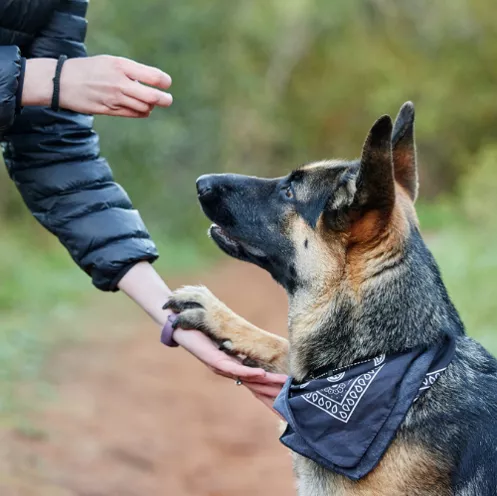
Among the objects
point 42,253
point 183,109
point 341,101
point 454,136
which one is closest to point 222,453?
point 42,253

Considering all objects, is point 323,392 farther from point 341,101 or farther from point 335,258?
point 341,101

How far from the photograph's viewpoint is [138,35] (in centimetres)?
1466

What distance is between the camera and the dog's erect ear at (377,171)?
9.67 ft

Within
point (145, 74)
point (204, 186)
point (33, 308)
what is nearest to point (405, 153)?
point (204, 186)

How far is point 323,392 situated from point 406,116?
1314 millimetres

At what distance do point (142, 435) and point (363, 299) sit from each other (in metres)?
3.15

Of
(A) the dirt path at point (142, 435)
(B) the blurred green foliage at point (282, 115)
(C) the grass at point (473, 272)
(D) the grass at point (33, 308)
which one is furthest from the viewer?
(B) the blurred green foliage at point (282, 115)

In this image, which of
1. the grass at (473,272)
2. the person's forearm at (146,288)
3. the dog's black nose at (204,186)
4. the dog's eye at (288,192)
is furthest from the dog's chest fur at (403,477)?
the grass at (473,272)

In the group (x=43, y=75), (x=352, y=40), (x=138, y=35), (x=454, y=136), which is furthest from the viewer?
(x=352, y=40)

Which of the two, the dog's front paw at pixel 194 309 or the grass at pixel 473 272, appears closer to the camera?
the dog's front paw at pixel 194 309

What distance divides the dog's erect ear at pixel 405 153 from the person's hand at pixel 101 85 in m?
1.21

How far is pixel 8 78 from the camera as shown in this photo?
3.07 m

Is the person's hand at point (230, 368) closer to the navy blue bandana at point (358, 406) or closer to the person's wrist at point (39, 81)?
the navy blue bandana at point (358, 406)

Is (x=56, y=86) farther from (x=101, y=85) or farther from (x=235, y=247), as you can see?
(x=235, y=247)
